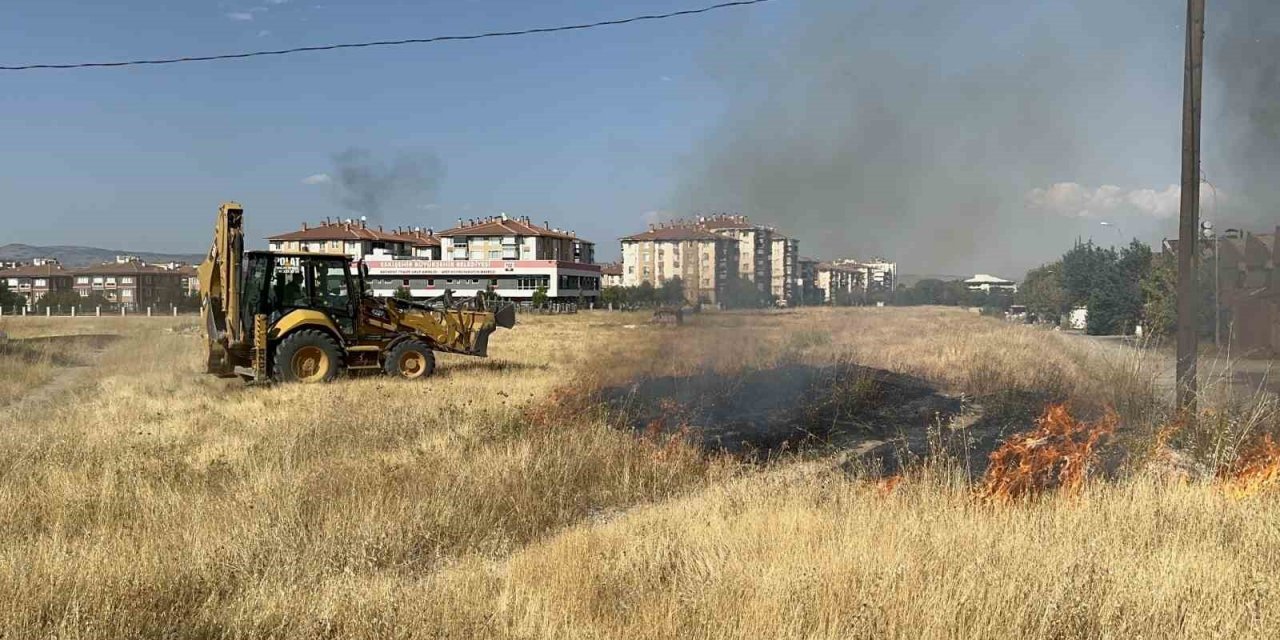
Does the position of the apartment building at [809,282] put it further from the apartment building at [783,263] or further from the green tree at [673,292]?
the green tree at [673,292]

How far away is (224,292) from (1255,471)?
50.0ft

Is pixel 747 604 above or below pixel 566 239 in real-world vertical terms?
below

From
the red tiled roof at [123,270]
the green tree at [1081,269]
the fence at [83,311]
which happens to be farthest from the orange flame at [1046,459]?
the red tiled roof at [123,270]

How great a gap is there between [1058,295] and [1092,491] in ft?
195

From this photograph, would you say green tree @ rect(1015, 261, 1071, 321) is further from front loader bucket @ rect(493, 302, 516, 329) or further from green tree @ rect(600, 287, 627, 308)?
front loader bucket @ rect(493, 302, 516, 329)

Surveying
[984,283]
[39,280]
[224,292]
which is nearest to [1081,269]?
[984,283]

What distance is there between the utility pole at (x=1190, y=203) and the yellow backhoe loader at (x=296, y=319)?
12.7 meters

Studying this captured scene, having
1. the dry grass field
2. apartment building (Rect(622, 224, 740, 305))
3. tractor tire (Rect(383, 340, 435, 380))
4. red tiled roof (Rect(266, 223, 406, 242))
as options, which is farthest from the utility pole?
red tiled roof (Rect(266, 223, 406, 242))

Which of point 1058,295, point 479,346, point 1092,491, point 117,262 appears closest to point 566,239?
point 1058,295

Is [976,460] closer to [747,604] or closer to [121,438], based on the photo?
[747,604]

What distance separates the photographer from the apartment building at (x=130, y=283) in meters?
129

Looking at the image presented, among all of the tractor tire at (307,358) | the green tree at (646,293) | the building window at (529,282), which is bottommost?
the tractor tire at (307,358)

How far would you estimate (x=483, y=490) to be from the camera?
7590mm

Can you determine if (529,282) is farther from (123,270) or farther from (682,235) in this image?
(123,270)
